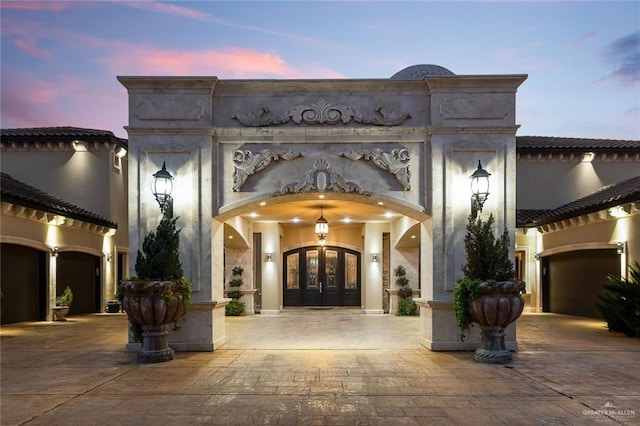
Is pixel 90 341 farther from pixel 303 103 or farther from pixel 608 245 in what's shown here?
pixel 608 245

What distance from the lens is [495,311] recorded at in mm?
8594

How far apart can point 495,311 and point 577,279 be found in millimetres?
10138

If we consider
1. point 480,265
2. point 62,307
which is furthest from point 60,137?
point 480,265

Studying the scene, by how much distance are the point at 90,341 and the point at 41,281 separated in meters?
6.08

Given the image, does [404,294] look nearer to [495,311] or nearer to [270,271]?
A: [270,271]

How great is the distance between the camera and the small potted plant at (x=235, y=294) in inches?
696

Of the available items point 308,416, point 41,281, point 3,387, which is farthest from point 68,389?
point 41,281

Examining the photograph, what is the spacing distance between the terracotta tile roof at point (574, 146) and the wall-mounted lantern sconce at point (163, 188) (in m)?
15.0

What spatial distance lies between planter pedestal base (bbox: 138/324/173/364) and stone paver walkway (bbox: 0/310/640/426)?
0.19 metres

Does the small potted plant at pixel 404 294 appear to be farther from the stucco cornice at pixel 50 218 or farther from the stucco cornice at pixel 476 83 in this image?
the stucco cornice at pixel 50 218

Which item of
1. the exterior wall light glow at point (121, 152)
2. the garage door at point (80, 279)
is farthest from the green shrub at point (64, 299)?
the exterior wall light glow at point (121, 152)

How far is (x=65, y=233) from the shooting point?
17.4 metres

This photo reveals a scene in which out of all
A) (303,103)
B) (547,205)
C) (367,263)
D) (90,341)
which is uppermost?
(303,103)

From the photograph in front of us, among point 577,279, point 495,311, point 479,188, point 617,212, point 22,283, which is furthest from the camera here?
point 577,279
